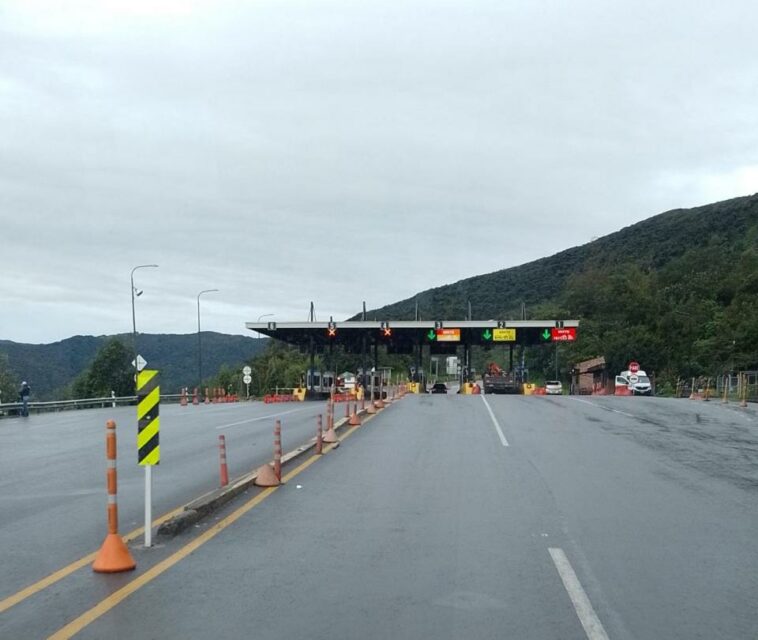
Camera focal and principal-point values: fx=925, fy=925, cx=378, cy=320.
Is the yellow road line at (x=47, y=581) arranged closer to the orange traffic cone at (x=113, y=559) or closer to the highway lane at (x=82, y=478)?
the highway lane at (x=82, y=478)

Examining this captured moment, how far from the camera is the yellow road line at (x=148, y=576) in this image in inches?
259

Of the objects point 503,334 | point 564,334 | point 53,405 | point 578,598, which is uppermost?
point 503,334

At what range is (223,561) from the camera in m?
8.70

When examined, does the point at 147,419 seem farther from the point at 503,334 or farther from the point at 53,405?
the point at 503,334

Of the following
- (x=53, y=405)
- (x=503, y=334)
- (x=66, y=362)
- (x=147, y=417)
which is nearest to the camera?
(x=147, y=417)

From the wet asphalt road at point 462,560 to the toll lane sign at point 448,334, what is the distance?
49.8 meters

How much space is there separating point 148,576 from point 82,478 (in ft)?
26.1

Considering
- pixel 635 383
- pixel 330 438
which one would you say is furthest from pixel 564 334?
pixel 330 438

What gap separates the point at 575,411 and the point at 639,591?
89.0ft

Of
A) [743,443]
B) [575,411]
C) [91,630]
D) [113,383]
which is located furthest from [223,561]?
[113,383]

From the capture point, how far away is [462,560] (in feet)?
28.5

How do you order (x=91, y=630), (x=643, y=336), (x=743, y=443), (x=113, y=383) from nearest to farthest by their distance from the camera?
(x=91, y=630) < (x=743, y=443) < (x=643, y=336) < (x=113, y=383)

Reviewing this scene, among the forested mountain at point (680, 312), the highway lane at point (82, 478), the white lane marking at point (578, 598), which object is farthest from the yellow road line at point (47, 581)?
the forested mountain at point (680, 312)

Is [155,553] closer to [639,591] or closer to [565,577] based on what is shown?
[565,577]
